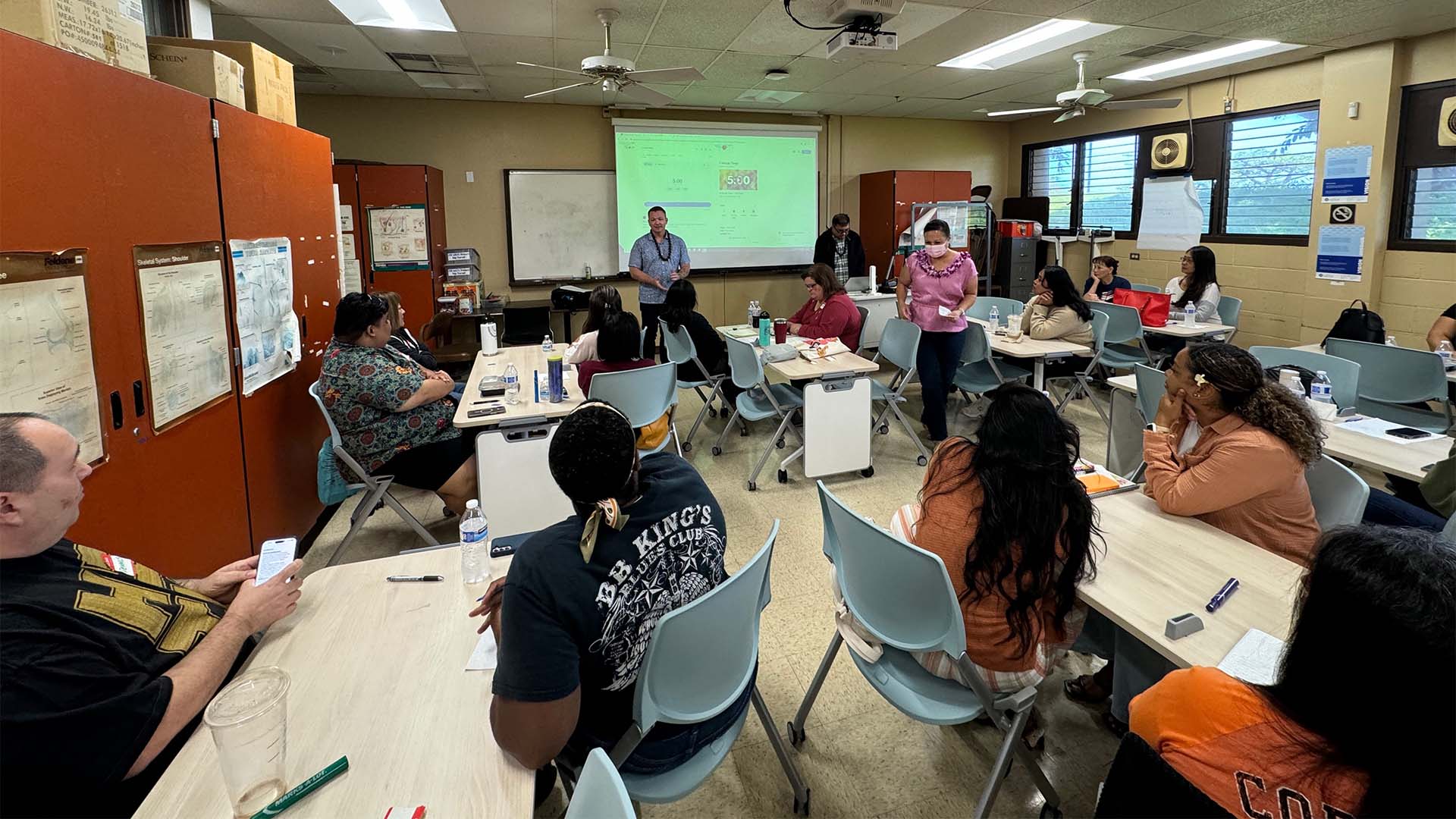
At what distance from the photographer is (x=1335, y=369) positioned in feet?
11.3

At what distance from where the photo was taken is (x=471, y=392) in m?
3.64

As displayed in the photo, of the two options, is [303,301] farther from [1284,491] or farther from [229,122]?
[1284,491]

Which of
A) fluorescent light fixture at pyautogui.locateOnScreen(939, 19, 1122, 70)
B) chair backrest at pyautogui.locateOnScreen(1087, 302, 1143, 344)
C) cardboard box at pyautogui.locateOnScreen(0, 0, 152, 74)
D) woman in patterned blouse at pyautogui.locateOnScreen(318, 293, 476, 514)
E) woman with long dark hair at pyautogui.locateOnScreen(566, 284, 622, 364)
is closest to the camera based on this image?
cardboard box at pyautogui.locateOnScreen(0, 0, 152, 74)

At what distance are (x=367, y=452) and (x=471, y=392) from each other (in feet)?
1.95

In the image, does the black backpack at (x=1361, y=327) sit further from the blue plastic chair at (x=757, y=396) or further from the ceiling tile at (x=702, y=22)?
the ceiling tile at (x=702, y=22)

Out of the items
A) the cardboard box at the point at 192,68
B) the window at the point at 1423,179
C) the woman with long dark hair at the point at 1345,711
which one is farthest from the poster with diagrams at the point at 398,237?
the window at the point at 1423,179

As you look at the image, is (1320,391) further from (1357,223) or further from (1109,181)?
(1109,181)

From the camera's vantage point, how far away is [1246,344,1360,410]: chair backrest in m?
3.38

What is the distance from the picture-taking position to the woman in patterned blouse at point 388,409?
3.13 meters

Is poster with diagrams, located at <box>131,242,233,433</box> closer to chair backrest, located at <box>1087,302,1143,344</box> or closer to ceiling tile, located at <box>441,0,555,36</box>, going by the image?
ceiling tile, located at <box>441,0,555,36</box>

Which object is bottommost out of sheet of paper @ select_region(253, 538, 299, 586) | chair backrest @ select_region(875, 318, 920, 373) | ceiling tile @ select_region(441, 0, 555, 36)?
sheet of paper @ select_region(253, 538, 299, 586)

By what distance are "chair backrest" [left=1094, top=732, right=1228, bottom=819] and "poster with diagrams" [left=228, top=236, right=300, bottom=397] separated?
3.22 meters

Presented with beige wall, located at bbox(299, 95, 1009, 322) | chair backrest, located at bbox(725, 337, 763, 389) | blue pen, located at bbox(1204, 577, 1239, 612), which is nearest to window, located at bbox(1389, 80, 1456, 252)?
beige wall, located at bbox(299, 95, 1009, 322)

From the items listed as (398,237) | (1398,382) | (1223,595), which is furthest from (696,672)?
(398,237)
